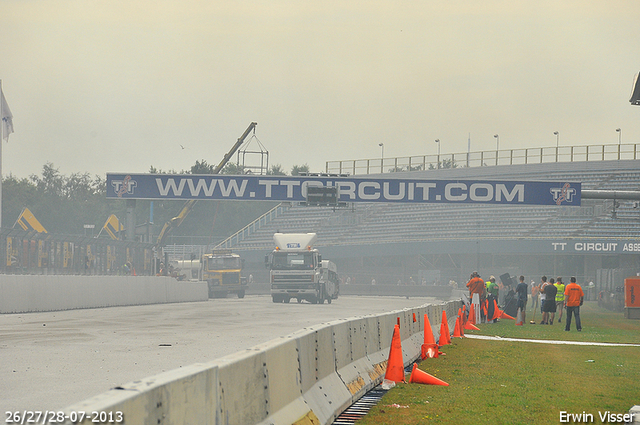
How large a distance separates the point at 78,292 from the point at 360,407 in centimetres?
2036

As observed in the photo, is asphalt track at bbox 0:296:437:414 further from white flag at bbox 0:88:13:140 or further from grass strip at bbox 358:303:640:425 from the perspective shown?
white flag at bbox 0:88:13:140

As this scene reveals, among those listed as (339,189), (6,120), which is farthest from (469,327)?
(6,120)

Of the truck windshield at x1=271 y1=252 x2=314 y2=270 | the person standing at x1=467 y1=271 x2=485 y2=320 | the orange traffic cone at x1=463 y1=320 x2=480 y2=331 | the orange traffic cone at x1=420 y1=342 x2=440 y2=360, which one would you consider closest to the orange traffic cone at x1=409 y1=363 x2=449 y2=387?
the orange traffic cone at x1=420 y1=342 x2=440 y2=360

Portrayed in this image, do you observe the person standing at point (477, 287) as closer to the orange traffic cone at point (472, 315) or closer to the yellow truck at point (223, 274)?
the orange traffic cone at point (472, 315)

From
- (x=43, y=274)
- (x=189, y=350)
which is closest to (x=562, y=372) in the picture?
(x=189, y=350)

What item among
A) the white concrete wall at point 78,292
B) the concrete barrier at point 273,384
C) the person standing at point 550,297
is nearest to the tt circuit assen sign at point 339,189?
the white concrete wall at point 78,292

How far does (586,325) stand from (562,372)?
15822 mm

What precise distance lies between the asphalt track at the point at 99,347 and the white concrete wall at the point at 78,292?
0.98m

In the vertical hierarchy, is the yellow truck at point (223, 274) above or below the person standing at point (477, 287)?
below

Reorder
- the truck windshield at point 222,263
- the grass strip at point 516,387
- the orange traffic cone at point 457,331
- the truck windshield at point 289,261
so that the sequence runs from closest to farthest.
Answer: the grass strip at point 516,387 < the orange traffic cone at point 457,331 < the truck windshield at point 289,261 < the truck windshield at point 222,263

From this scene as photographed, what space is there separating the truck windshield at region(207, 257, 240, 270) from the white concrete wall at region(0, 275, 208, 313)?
15.3m

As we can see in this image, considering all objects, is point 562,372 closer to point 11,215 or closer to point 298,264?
point 298,264

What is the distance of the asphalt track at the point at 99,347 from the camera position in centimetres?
920

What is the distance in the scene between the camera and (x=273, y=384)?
6320 millimetres
